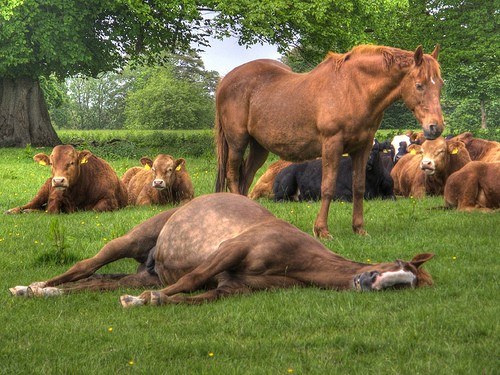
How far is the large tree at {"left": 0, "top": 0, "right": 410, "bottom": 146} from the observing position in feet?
99.5

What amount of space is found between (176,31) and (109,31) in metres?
2.85

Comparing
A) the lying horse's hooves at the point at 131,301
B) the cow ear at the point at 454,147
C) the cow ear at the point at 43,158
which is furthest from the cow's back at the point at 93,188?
the lying horse's hooves at the point at 131,301

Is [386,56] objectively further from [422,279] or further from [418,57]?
[422,279]

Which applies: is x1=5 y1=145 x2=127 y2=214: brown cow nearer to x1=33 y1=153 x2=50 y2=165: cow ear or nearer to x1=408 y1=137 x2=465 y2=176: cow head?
x1=33 y1=153 x2=50 y2=165: cow ear

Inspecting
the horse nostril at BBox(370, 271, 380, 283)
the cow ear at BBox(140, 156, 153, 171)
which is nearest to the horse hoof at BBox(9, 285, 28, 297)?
the horse nostril at BBox(370, 271, 380, 283)

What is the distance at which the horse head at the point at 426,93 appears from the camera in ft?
32.8

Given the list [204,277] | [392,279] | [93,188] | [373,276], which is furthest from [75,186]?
[392,279]

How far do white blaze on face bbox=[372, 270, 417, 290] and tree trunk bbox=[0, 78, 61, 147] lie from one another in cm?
2944

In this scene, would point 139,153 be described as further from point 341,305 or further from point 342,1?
point 341,305

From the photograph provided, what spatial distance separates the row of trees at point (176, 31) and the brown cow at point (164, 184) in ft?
47.8

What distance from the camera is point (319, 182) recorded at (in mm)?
16922

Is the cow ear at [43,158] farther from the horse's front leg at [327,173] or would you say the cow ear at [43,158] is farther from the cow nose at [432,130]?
the cow nose at [432,130]

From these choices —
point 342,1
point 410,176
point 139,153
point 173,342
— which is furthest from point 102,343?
point 342,1

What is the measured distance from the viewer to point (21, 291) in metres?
6.91
